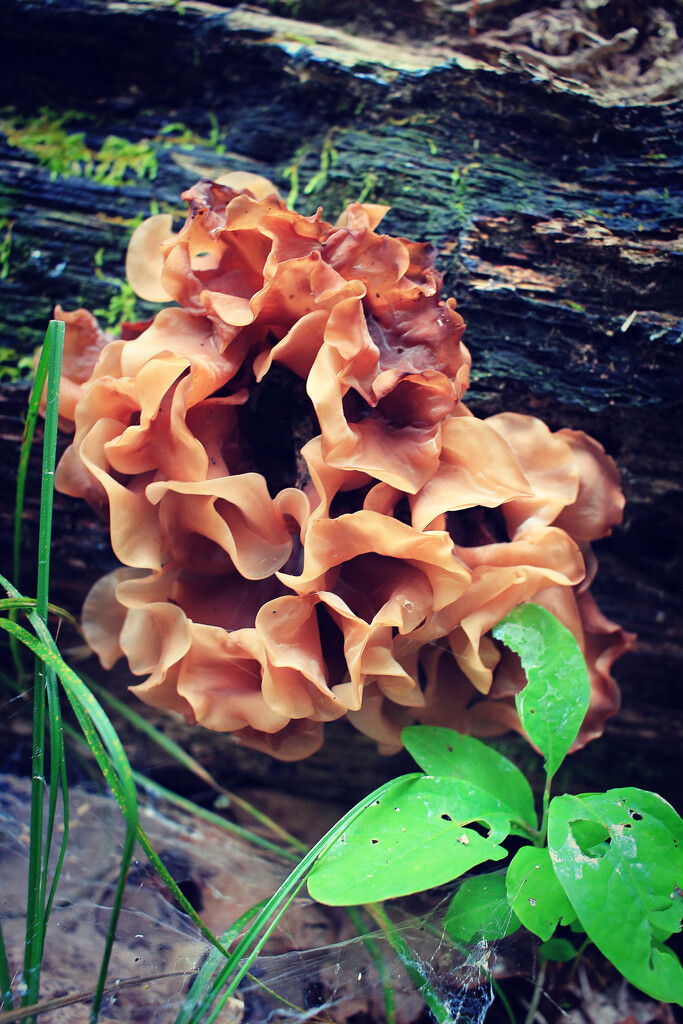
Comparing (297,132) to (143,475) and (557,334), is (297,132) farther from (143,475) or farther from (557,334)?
(143,475)

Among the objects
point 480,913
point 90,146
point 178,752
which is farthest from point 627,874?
point 90,146

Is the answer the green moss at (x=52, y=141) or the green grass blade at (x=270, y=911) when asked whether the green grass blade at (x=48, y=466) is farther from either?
the green moss at (x=52, y=141)

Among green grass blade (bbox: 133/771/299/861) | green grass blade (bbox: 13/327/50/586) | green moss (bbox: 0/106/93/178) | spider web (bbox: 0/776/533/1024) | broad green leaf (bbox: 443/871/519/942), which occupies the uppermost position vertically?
green moss (bbox: 0/106/93/178)

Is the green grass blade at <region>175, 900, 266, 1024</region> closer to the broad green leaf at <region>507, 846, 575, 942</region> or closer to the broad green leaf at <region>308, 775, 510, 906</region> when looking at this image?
the broad green leaf at <region>308, 775, 510, 906</region>

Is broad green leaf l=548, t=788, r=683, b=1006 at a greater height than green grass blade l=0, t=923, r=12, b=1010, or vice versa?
broad green leaf l=548, t=788, r=683, b=1006

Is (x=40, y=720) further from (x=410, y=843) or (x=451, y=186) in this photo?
(x=451, y=186)

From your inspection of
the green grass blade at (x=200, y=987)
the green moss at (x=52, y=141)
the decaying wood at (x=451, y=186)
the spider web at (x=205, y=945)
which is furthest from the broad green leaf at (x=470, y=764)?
the green moss at (x=52, y=141)

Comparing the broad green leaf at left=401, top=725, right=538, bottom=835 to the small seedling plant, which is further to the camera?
the broad green leaf at left=401, top=725, right=538, bottom=835

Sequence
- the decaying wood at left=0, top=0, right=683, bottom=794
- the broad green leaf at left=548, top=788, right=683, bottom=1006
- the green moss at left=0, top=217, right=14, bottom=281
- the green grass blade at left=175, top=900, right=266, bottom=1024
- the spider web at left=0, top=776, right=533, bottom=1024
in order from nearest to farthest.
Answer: the broad green leaf at left=548, top=788, right=683, bottom=1006 → the green grass blade at left=175, top=900, right=266, bottom=1024 → the spider web at left=0, top=776, right=533, bottom=1024 → the decaying wood at left=0, top=0, right=683, bottom=794 → the green moss at left=0, top=217, right=14, bottom=281

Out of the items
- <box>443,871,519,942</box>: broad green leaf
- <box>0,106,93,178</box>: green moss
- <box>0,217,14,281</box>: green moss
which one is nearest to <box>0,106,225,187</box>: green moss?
<box>0,106,93,178</box>: green moss
